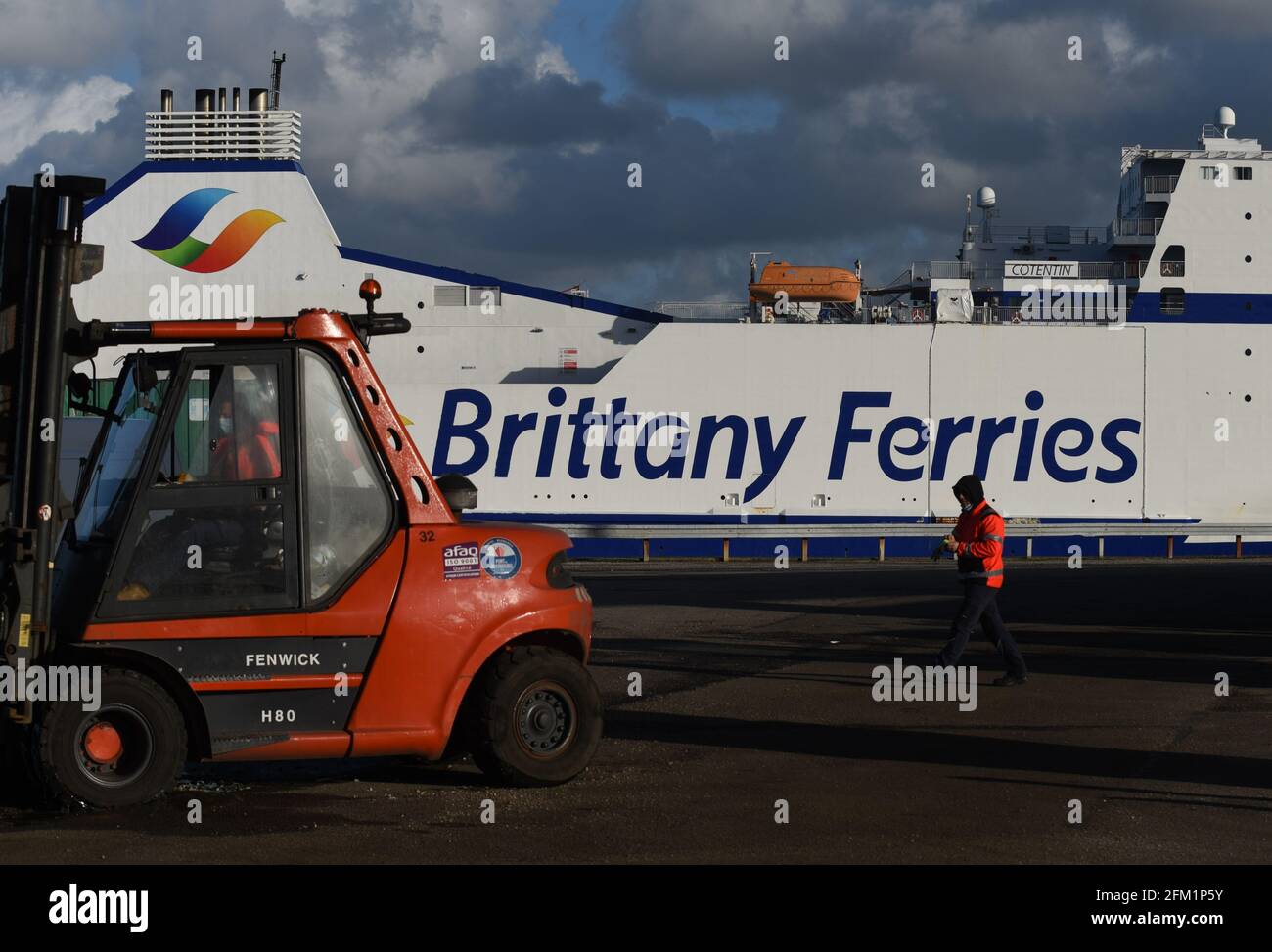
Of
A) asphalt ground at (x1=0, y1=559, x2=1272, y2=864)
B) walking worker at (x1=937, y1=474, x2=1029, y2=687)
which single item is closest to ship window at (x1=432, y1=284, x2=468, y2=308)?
asphalt ground at (x1=0, y1=559, x2=1272, y2=864)

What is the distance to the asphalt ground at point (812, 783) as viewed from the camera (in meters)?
6.85

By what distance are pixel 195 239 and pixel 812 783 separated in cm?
2583

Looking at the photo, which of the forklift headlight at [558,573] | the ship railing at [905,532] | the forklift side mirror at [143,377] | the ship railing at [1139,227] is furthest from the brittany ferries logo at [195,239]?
the forklift side mirror at [143,377]

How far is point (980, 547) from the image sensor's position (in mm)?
12328

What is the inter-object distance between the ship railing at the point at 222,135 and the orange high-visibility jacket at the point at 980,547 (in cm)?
2239

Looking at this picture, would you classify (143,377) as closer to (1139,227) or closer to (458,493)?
(458,493)

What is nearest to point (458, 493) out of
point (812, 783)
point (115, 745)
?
point (115, 745)

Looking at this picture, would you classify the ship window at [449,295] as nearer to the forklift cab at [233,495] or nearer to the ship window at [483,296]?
the ship window at [483,296]

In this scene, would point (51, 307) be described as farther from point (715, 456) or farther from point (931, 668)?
point (715, 456)

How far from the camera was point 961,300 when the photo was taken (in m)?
31.5

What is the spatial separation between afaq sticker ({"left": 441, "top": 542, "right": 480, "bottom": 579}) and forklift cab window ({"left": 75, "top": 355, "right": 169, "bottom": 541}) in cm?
165

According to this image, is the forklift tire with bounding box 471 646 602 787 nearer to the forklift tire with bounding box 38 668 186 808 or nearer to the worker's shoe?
the forklift tire with bounding box 38 668 186 808
